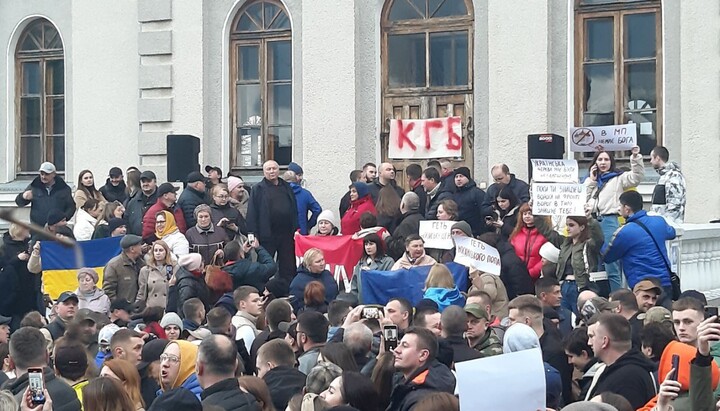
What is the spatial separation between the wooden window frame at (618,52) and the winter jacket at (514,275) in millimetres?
4532

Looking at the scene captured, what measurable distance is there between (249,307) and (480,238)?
3299 mm

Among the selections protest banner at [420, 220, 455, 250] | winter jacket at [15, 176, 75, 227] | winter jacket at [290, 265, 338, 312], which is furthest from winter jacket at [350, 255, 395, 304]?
winter jacket at [15, 176, 75, 227]

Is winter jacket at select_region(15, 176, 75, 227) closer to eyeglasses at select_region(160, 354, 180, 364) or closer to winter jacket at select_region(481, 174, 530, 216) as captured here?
winter jacket at select_region(481, 174, 530, 216)

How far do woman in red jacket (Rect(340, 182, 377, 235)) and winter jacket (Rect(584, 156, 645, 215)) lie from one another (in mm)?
2987

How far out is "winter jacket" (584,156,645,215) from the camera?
50.2ft

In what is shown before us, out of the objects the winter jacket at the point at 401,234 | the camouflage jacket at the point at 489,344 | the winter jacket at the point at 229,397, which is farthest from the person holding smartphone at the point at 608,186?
the winter jacket at the point at 229,397

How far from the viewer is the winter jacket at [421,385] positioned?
841 cm

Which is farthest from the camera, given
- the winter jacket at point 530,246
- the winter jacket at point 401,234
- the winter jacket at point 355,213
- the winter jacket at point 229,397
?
the winter jacket at point 355,213

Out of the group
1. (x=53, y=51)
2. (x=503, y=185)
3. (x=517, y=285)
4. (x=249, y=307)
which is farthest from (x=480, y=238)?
(x=53, y=51)

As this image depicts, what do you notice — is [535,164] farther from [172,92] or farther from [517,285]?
[172,92]

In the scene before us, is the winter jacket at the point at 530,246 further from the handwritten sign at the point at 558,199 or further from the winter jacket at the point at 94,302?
the winter jacket at the point at 94,302

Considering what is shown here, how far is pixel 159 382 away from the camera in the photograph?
10.1m

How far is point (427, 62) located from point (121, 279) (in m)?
6.75

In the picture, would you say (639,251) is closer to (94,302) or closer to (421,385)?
(421,385)
